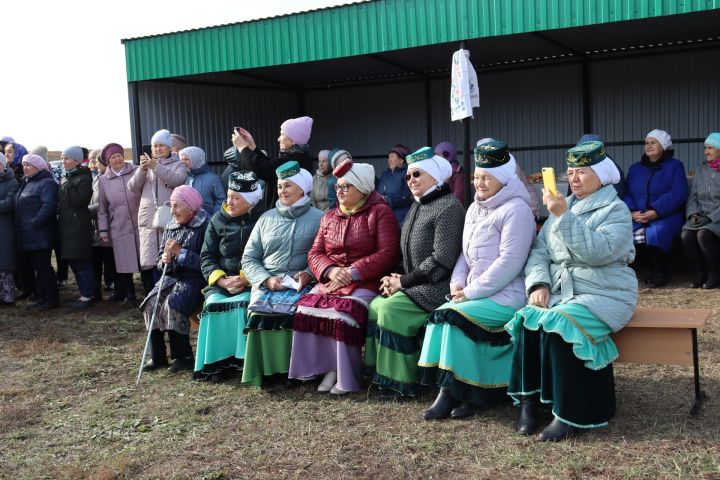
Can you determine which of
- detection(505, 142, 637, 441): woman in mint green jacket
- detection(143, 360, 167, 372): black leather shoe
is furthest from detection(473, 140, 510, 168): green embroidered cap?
detection(143, 360, 167, 372): black leather shoe

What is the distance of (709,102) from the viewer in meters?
10.4

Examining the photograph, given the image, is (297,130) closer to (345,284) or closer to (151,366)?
(345,284)

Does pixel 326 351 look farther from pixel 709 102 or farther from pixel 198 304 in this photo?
pixel 709 102

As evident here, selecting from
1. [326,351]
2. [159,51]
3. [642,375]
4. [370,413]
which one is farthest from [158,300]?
Answer: [159,51]

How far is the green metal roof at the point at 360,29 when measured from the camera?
752cm

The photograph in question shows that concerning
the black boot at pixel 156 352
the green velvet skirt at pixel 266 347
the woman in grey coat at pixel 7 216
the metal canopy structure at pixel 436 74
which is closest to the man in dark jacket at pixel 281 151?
the black boot at pixel 156 352

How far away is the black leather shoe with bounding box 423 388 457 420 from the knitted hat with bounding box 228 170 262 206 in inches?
82.6

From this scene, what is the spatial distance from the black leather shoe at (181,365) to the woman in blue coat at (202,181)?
2087mm

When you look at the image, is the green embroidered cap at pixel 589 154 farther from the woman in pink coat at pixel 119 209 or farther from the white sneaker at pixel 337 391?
the woman in pink coat at pixel 119 209

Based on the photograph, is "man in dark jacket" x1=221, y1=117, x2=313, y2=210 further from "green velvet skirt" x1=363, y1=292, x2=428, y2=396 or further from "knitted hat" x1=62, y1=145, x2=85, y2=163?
"knitted hat" x1=62, y1=145, x2=85, y2=163

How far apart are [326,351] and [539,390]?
4.82 ft

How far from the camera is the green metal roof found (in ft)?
24.7

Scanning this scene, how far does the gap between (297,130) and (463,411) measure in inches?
118

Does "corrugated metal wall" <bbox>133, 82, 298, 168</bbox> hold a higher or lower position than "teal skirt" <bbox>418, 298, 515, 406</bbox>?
higher
